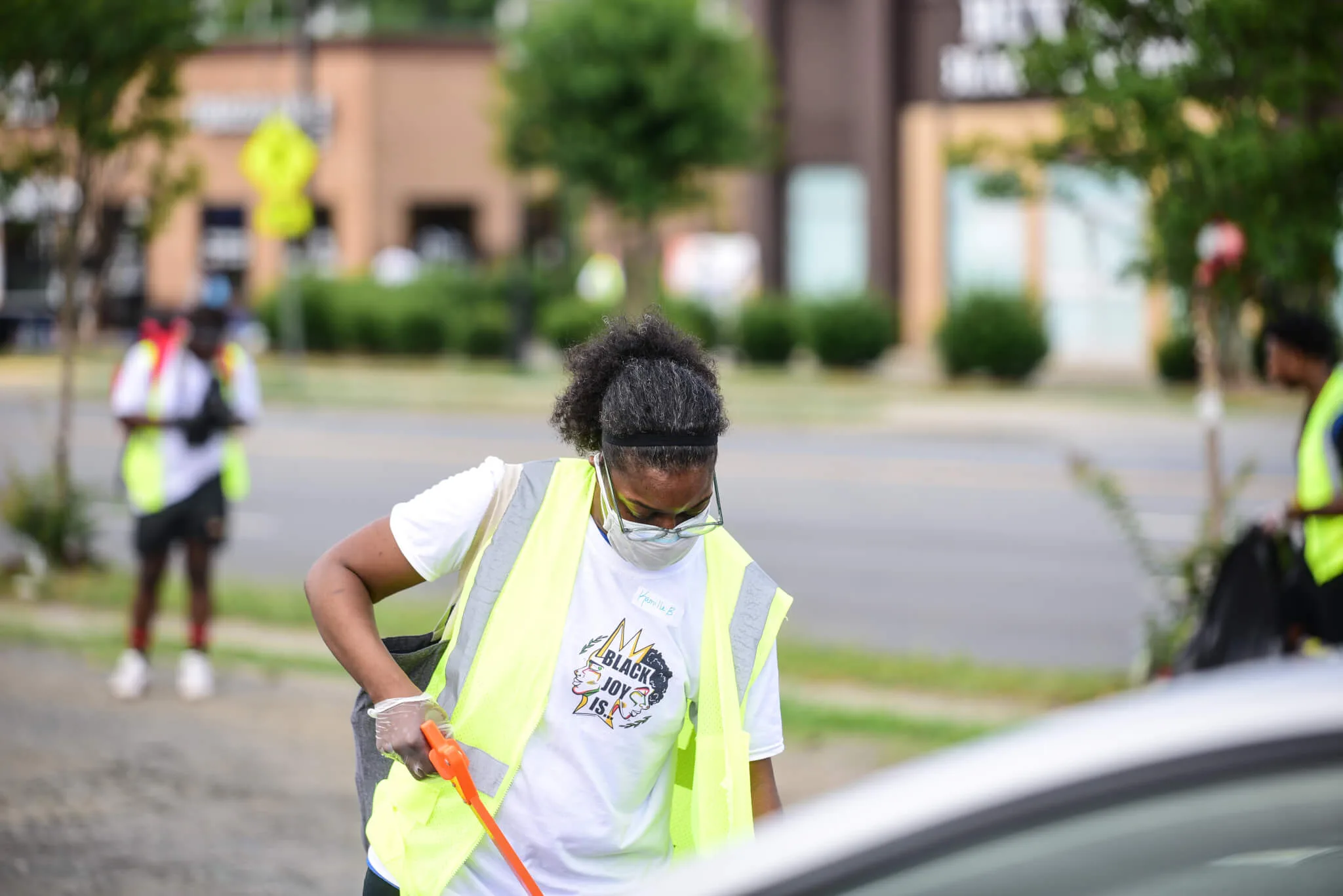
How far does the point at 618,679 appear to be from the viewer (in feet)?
9.11

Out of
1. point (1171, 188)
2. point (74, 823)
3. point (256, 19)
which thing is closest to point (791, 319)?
point (1171, 188)

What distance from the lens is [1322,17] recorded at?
760cm

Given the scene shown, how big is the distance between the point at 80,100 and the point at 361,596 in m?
8.76

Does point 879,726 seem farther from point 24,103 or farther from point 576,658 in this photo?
point 24,103

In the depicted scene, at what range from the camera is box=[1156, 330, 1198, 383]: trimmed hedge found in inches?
968

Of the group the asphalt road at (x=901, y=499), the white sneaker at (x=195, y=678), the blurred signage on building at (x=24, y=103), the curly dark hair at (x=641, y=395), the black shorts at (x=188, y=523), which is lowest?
the asphalt road at (x=901, y=499)

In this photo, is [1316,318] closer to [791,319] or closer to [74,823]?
[74,823]

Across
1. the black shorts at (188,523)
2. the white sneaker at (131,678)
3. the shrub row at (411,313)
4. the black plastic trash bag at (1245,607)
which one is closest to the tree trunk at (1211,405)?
the black plastic trash bag at (1245,607)

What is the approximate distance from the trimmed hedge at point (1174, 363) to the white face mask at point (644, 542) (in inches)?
891

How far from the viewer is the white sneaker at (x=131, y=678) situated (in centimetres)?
789

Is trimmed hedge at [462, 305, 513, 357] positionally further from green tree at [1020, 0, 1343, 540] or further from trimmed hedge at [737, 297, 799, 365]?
green tree at [1020, 0, 1343, 540]

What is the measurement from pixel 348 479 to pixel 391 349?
14341 millimetres

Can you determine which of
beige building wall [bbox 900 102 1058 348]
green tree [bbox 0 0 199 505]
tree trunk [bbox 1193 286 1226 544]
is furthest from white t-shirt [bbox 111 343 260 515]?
beige building wall [bbox 900 102 1058 348]

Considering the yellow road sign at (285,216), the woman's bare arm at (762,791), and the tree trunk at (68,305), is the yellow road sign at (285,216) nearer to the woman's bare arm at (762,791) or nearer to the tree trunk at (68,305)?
the tree trunk at (68,305)
